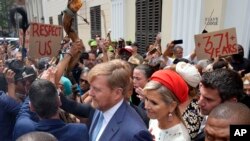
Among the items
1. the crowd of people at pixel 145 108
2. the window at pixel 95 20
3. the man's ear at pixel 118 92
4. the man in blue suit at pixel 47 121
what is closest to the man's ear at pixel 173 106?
the crowd of people at pixel 145 108

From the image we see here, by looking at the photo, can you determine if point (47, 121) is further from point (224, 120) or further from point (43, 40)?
point (43, 40)

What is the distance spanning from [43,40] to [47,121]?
6.55 ft

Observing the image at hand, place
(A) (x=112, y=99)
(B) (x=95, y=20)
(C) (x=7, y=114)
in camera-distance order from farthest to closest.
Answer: (B) (x=95, y=20)
(C) (x=7, y=114)
(A) (x=112, y=99)

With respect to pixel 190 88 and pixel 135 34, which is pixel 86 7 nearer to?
pixel 135 34

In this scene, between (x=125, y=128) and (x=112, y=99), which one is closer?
(x=125, y=128)

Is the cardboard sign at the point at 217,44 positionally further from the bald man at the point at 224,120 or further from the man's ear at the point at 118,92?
the bald man at the point at 224,120

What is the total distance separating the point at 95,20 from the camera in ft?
44.6

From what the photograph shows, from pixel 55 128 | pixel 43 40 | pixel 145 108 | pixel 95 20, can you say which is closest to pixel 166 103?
pixel 145 108

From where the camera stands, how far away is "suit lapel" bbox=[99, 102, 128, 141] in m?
1.90

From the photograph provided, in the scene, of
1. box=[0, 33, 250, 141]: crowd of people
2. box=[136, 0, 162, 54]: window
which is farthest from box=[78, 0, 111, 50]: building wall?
box=[0, 33, 250, 141]: crowd of people

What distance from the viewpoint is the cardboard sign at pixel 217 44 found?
3.63 m

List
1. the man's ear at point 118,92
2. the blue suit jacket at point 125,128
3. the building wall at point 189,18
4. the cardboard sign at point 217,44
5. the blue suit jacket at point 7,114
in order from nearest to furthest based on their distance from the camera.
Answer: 1. the blue suit jacket at point 125,128
2. the man's ear at point 118,92
3. the blue suit jacket at point 7,114
4. the cardboard sign at point 217,44
5. the building wall at point 189,18

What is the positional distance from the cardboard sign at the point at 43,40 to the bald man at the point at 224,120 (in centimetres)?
267

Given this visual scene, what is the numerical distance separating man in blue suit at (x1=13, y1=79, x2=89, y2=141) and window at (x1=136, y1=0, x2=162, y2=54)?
6.39 metres
